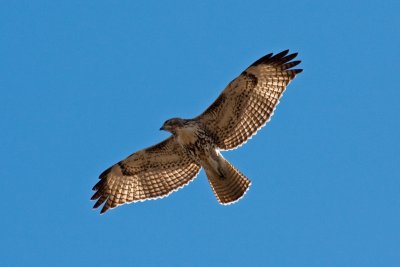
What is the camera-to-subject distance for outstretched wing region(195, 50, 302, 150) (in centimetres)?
1830

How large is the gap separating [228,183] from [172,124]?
1.53 metres

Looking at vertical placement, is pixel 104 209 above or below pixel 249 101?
above

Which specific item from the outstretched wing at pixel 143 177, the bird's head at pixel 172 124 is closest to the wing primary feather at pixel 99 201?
the outstretched wing at pixel 143 177

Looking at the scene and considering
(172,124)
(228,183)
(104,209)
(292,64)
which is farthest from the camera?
(104,209)

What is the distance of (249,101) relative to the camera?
1847 centimetres

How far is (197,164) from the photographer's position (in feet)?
62.1

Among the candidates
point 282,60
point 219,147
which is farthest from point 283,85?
point 219,147

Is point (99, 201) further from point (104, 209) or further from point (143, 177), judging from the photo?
point (143, 177)

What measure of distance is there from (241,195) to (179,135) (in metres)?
1.62

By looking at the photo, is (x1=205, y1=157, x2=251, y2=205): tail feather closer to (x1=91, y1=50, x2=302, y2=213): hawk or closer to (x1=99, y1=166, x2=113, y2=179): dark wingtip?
(x1=91, y1=50, x2=302, y2=213): hawk

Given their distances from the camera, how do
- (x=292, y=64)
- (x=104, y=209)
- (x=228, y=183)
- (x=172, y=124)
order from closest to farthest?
(x=172, y=124) → (x=292, y=64) → (x=228, y=183) → (x=104, y=209)

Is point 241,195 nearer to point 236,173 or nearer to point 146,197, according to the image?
point 236,173

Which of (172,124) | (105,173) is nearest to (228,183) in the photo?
(172,124)

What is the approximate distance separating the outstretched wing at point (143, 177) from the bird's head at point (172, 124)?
103cm
